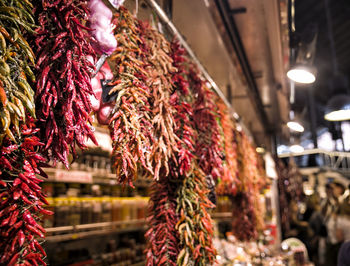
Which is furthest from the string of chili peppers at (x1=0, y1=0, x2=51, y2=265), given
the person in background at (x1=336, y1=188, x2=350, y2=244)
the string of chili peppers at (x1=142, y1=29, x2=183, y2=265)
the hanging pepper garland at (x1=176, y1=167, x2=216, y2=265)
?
the person in background at (x1=336, y1=188, x2=350, y2=244)

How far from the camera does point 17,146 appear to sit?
875 mm

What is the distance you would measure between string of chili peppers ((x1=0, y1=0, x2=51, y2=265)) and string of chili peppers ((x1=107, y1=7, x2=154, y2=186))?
1.32 ft

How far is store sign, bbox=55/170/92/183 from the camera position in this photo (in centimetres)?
349

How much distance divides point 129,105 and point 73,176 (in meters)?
2.64

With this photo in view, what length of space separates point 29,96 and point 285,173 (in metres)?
8.27

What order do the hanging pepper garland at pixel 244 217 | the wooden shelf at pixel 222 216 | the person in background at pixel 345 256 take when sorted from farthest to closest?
the wooden shelf at pixel 222 216, the hanging pepper garland at pixel 244 217, the person in background at pixel 345 256

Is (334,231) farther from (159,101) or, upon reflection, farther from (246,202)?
(159,101)

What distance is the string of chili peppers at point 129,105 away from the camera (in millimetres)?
1284

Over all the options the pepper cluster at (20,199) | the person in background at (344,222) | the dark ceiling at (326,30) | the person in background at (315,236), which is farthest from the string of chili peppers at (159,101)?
the person in background at (315,236)

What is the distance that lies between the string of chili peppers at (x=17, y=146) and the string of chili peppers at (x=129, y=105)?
0.40 metres

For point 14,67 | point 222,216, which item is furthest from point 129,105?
point 222,216

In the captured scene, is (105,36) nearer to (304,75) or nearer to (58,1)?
(58,1)

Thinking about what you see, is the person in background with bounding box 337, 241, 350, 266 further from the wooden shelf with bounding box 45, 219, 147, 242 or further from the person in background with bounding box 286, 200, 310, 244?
the person in background with bounding box 286, 200, 310, 244

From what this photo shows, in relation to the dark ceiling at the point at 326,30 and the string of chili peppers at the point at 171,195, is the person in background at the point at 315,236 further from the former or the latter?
the string of chili peppers at the point at 171,195
